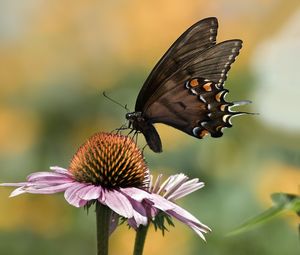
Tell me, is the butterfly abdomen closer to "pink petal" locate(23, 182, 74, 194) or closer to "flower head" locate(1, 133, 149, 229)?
"flower head" locate(1, 133, 149, 229)

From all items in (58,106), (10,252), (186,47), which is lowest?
(10,252)

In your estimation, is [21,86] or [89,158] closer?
[89,158]

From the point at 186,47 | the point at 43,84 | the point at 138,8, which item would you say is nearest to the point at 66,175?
the point at 186,47

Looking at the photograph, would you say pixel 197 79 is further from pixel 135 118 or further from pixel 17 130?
pixel 17 130

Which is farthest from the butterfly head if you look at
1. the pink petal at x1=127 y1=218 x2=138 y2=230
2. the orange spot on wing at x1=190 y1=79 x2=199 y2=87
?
the pink petal at x1=127 y1=218 x2=138 y2=230

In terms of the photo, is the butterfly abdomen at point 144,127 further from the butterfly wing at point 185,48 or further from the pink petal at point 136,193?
the pink petal at point 136,193

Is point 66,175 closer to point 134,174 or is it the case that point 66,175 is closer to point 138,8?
point 134,174
